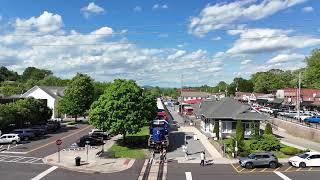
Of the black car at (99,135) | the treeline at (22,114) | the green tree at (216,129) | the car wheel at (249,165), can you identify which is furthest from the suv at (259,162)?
the treeline at (22,114)

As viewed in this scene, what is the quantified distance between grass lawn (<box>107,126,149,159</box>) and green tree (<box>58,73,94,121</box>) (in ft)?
99.8

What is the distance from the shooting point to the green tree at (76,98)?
89.9 metres

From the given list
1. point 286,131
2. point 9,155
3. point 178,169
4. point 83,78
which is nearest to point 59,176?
point 178,169

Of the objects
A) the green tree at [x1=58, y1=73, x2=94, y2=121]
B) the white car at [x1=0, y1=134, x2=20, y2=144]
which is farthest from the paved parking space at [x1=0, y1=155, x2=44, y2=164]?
the green tree at [x1=58, y1=73, x2=94, y2=121]

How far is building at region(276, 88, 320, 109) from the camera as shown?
113 meters

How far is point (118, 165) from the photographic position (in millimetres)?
42375

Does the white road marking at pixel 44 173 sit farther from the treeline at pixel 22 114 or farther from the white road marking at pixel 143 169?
the treeline at pixel 22 114

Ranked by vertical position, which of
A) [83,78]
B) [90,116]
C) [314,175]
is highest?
[83,78]

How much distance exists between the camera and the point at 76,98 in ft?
295

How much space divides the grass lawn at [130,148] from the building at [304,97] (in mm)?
66706

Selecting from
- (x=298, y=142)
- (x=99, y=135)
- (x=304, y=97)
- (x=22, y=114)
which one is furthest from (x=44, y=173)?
(x=304, y=97)

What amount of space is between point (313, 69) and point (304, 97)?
15.1m

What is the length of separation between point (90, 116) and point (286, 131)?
36448 millimetres

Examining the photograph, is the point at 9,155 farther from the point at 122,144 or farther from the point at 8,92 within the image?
the point at 8,92
